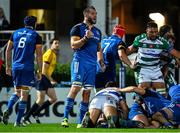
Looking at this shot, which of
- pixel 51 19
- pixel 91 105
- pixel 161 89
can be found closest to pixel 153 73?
pixel 161 89

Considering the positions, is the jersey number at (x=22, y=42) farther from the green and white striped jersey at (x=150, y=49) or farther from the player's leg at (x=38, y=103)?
the player's leg at (x=38, y=103)

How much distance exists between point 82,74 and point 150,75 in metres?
1.52

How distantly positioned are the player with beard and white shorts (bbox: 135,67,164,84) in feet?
3.70

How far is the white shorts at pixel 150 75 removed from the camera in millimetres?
18578

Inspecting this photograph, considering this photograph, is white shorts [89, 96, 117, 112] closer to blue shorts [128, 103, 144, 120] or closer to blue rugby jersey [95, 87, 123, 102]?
blue rugby jersey [95, 87, 123, 102]

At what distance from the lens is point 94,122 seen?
57.4 ft

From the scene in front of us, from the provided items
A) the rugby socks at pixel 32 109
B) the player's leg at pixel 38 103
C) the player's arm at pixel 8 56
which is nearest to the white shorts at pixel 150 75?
the player's arm at pixel 8 56

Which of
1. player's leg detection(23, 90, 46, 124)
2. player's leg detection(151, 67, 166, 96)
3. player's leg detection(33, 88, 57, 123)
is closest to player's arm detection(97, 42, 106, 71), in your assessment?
player's leg detection(151, 67, 166, 96)

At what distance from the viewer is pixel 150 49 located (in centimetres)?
1850

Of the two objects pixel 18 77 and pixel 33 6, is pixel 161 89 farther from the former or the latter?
pixel 33 6

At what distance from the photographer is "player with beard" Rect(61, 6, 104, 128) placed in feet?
57.9

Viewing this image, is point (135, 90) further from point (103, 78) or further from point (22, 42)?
point (22, 42)

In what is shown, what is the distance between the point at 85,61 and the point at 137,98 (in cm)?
119

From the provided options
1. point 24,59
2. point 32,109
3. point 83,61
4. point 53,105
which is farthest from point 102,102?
point 53,105
